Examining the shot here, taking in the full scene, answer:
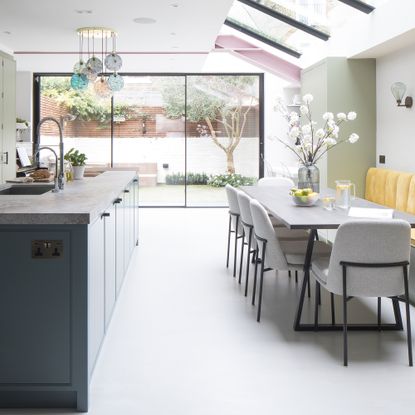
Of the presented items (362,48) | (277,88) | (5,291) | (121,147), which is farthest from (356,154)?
(5,291)

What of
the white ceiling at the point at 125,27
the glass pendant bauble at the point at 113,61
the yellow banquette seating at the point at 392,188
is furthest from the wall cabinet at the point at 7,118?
the yellow banquette seating at the point at 392,188

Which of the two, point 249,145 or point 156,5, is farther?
point 249,145

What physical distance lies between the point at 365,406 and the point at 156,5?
4.59 m

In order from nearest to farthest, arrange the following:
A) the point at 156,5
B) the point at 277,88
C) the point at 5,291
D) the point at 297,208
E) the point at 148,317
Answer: the point at 5,291, the point at 148,317, the point at 297,208, the point at 156,5, the point at 277,88

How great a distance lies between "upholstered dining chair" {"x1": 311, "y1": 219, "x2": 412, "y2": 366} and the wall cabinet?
4278 millimetres

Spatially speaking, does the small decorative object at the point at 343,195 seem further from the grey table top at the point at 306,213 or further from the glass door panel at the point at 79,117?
the glass door panel at the point at 79,117

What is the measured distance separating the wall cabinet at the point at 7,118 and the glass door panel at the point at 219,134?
4.68 meters

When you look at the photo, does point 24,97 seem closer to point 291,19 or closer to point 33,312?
point 291,19

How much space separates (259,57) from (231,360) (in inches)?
293

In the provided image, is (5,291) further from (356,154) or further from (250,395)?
(356,154)

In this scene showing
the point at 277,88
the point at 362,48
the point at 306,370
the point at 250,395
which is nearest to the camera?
the point at 250,395

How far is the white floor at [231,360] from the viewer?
8.29ft

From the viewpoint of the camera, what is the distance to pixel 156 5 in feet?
18.9

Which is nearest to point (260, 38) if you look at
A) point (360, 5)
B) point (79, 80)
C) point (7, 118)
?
point (360, 5)
